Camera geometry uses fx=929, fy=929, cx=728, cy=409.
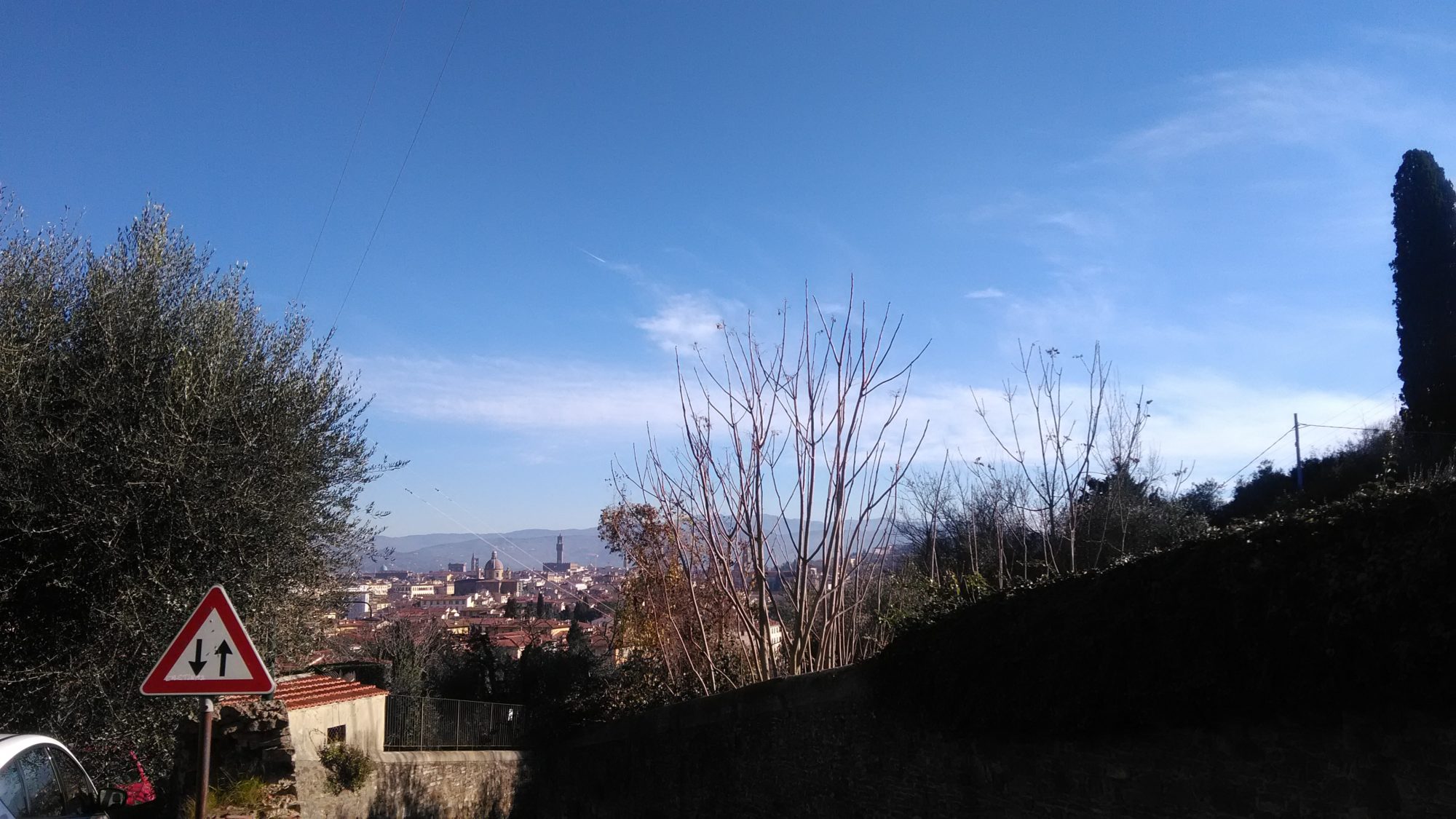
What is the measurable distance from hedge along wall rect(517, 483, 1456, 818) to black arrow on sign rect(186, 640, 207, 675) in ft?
18.1

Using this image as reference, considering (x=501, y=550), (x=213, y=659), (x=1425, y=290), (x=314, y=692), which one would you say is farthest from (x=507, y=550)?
(x=1425, y=290)

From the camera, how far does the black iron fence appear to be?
A: 1791 centimetres

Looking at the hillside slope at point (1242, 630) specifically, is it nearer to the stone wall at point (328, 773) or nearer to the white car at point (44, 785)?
the white car at point (44, 785)

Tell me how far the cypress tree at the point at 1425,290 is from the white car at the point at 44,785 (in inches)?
984

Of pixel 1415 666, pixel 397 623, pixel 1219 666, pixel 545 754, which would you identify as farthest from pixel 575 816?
pixel 397 623

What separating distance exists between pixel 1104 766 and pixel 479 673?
2019cm

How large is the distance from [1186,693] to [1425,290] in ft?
73.2

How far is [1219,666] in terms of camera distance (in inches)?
228

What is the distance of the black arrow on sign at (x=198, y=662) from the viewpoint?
610cm

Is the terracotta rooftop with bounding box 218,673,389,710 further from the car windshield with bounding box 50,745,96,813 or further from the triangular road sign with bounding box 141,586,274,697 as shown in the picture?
the triangular road sign with bounding box 141,586,274,697

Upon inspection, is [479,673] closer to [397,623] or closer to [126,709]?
[397,623]

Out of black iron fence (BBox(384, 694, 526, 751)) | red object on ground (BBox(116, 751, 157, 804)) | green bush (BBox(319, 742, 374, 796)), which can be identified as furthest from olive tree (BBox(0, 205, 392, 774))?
black iron fence (BBox(384, 694, 526, 751))

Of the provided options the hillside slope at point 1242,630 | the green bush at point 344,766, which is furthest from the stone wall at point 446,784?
the hillside slope at point 1242,630

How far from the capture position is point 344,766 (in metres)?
11.8
